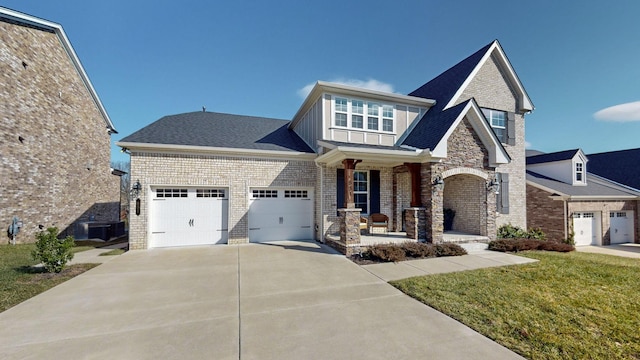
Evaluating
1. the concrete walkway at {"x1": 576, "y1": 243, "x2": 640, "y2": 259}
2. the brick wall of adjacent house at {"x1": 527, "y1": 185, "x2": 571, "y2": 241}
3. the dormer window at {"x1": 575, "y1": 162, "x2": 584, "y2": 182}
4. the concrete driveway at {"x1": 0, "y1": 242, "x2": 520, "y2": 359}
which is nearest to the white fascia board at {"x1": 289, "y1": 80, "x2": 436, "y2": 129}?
the concrete driveway at {"x1": 0, "y1": 242, "x2": 520, "y2": 359}

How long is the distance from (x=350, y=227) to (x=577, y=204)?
595 inches

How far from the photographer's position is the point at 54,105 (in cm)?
1265

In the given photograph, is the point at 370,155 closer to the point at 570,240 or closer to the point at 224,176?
the point at 224,176

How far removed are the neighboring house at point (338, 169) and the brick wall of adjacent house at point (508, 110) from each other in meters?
0.07

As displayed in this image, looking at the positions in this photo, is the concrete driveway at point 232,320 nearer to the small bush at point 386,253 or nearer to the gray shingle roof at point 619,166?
the small bush at point 386,253

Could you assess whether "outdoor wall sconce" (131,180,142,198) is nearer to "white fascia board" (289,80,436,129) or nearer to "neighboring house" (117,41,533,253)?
"neighboring house" (117,41,533,253)

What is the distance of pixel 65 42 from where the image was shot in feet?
44.2

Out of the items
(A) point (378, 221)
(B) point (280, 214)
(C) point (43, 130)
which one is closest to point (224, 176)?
(B) point (280, 214)

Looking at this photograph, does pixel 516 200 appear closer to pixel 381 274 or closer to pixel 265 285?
pixel 381 274

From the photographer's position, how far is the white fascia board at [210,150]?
972cm

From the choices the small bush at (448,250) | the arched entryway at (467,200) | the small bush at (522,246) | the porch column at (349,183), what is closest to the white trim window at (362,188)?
the porch column at (349,183)

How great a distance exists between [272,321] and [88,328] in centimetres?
290

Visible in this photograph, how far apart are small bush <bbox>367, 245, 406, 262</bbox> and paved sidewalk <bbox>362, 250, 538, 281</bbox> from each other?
0.76 ft

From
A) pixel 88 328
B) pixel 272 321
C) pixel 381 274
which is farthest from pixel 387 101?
pixel 88 328
